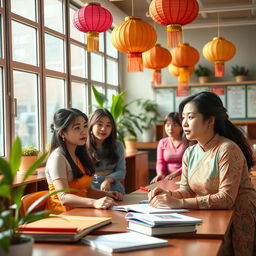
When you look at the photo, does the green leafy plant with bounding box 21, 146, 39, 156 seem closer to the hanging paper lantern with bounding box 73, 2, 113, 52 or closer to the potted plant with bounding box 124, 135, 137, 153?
the hanging paper lantern with bounding box 73, 2, 113, 52

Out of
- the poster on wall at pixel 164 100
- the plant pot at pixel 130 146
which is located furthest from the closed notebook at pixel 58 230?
Result: the poster on wall at pixel 164 100

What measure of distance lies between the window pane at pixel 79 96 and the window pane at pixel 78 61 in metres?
0.17

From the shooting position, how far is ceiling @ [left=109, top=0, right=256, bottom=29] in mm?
7172

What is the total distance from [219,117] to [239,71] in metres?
Answer: 6.54

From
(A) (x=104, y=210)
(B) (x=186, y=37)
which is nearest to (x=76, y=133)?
(A) (x=104, y=210)

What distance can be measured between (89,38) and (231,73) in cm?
520

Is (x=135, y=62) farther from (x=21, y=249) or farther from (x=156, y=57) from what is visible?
(x=21, y=249)

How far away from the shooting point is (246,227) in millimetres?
2480

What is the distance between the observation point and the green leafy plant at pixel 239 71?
8.81 meters

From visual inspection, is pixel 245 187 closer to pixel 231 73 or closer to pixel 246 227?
pixel 246 227

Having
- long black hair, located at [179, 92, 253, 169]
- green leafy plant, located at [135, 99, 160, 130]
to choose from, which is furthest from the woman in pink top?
green leafy plant, located at [135, 99, 160, 130]

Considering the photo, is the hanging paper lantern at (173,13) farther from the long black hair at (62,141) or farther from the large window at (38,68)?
the large window at (38,68)

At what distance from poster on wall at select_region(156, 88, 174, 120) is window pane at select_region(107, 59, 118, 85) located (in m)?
0.86

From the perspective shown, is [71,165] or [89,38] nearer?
[71,165]
